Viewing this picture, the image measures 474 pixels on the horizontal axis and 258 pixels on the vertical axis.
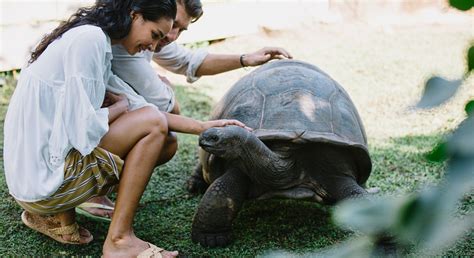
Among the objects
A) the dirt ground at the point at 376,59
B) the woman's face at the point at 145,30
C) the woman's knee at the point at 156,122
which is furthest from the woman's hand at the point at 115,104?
the dirt ground at the point at 376,59

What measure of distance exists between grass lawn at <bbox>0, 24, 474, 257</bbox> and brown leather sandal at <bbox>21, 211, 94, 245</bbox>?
0.05 m

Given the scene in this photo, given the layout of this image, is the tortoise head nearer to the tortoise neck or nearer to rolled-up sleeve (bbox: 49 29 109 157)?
the tortoise neck

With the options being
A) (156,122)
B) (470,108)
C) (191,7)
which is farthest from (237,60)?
(470,108)

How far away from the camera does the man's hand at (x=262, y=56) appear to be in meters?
3.58

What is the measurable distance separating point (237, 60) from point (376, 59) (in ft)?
11.9

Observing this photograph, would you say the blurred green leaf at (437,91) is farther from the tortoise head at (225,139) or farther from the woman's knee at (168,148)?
the woman's knee at (168,148)

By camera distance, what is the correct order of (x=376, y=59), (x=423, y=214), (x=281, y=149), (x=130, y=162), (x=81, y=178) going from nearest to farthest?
(x=423, y=214) → (x=81, y=178) → (x=130, y=162) → (x=281, y=149) → (x=376, y=59)

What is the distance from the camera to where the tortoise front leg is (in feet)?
9.85

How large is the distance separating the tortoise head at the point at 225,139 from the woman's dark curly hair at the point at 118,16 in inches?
20.1

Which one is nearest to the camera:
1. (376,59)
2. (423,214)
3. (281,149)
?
(423,214)

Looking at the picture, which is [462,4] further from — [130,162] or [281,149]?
[281,149]

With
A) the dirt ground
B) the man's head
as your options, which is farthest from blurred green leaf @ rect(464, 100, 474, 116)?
the dirt ground

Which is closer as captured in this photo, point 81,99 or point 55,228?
point 81,99

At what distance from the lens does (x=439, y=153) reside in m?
0.38
